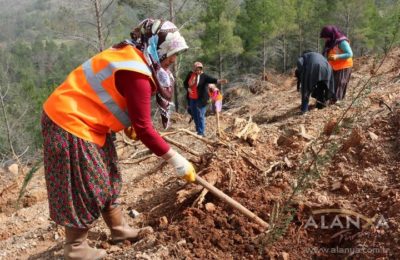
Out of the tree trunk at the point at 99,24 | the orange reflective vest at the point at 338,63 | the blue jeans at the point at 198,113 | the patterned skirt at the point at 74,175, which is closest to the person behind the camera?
the patterned skirt at the point at 74,175

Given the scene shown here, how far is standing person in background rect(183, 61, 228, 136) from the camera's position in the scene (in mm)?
6180

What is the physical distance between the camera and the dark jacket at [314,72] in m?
5.78

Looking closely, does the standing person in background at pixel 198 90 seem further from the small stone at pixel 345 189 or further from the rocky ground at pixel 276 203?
the small stone at pixel 345 189

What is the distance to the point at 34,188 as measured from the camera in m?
5.13

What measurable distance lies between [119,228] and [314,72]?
422cm

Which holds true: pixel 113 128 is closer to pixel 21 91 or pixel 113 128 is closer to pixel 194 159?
pixel 194 159

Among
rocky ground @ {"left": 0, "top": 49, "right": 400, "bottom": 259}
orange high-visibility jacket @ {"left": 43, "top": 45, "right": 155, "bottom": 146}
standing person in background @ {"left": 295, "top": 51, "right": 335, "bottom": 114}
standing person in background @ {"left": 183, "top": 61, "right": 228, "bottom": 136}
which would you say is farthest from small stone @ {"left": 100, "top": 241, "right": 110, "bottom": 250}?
standing person in background @ {"left": 295, "top": 51, "right": 335, "bottom": 114}

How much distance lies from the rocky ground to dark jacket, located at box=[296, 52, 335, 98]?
2.12 m

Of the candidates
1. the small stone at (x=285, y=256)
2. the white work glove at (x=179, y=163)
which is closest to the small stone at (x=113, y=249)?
the white work glove at (x=179, y=163)

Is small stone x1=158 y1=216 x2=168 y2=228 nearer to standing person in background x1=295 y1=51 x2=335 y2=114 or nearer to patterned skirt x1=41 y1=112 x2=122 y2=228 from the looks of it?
patterned skirt x1=41 y1=112 x2=122 y2=228

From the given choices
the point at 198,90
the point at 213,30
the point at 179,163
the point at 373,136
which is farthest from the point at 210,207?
the point at 213,30

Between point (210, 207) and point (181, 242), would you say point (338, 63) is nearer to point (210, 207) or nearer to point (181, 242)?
point (210, 207)

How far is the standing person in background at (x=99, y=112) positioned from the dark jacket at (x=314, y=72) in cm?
409

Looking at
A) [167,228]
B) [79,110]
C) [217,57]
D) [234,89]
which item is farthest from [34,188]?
[217,57]
